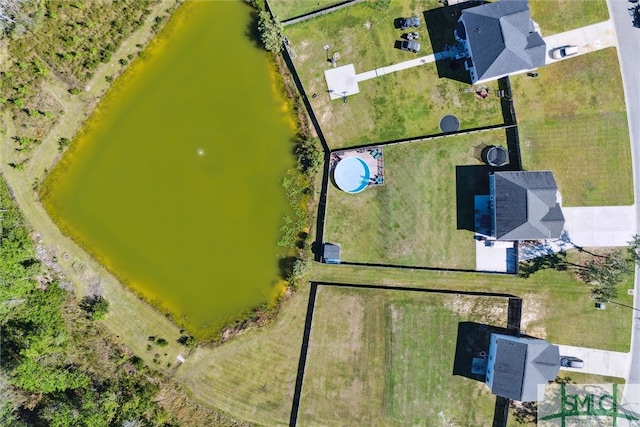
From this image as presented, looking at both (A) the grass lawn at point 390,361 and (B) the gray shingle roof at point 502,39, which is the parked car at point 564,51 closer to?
(B) the gray shingle roof at point 502,39

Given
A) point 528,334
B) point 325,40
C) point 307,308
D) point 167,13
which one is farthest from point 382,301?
point 167,13

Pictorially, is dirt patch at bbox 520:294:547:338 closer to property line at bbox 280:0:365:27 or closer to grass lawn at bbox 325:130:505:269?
grass lawn at bbox 325:130:505:269

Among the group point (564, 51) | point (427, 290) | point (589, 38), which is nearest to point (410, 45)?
point (564, 51)

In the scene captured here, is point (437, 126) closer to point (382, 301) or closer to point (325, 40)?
point (325, 40)

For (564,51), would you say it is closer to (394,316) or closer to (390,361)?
(394,316)

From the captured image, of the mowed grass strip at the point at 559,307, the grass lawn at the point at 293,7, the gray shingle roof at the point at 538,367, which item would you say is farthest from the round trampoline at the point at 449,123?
the gray shingle roof at the point at 538,367

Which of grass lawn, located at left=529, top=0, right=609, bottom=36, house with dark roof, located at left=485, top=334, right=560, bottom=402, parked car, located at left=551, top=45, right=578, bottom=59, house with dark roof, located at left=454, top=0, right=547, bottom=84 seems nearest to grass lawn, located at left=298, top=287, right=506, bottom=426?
house with dark roof, located at left=485, top=334, right=560, bottom=402
